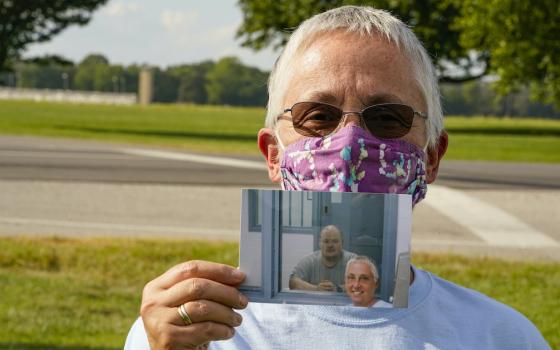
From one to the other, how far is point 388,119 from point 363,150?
109 millimetres

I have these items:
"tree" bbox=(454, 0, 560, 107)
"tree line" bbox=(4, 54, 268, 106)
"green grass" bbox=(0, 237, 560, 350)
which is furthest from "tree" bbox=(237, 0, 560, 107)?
"tree line" bbox=(4, 54, 268, 106)

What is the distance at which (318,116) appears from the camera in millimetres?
1775

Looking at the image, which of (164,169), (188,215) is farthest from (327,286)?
(164,169)

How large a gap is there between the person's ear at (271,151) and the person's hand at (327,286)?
1.79 ft

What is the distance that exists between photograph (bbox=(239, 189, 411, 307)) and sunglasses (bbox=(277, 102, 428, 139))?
1.35 ft

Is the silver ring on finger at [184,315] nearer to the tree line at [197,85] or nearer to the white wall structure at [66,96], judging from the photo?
the tree line at [197,85]

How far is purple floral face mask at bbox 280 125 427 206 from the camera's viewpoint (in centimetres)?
167

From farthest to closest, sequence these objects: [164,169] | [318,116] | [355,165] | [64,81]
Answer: [64,81] < [164,169] < [318,116] < [355,165]

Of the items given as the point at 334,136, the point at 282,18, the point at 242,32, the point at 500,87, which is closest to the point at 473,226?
the point at 334,136

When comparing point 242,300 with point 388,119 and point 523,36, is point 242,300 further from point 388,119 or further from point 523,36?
point 523,36

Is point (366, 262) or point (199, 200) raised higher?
point (366, 262)

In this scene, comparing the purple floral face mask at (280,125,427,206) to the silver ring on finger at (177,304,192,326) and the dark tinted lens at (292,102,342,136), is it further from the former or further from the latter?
the silver ring on finger at (177,304,192,326)

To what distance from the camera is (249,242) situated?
1.36 meters

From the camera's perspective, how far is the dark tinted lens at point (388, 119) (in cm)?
175
